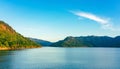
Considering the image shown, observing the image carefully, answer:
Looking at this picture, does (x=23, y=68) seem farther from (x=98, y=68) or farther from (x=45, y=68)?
(x=98, y=68)

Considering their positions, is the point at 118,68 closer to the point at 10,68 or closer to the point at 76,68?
the point at 76,68

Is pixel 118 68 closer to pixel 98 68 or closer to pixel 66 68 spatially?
pixel 98 68

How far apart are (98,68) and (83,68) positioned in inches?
221

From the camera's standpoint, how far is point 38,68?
81188 millimetres

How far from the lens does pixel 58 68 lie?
3221 inches

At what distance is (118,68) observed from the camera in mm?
85562

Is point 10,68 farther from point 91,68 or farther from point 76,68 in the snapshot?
point 91,68

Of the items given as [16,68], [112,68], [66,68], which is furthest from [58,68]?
[112,68]

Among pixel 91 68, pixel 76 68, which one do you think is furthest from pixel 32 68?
pixel 91 68

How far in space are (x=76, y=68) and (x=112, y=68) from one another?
1396 cm

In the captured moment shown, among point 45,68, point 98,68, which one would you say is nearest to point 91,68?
point 98,68

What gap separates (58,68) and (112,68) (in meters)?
20.5

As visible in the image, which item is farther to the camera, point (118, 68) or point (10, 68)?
point (118, 68)

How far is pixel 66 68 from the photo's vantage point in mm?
82188
